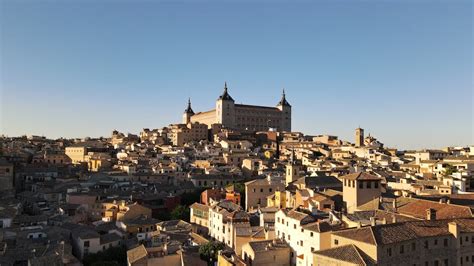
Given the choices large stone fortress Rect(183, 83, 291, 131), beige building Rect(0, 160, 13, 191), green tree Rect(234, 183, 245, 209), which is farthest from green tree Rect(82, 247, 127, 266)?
large stone fortress Rect(183, 83, 291, 131)

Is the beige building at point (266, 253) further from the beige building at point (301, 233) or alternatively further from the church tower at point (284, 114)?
the church tower at point (284, 114)

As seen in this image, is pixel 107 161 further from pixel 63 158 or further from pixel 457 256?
pixel 457 256

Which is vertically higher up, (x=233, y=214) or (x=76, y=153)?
(x=76, y=153)

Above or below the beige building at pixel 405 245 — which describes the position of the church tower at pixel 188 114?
above

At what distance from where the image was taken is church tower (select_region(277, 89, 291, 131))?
391 ft

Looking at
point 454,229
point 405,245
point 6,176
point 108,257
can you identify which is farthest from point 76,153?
point 454,229

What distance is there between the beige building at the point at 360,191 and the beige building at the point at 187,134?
62.3 metres

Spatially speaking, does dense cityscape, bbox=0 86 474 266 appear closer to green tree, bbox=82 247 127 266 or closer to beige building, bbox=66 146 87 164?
green tree, bbox=82 247 127 266

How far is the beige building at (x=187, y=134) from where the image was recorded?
90.4m

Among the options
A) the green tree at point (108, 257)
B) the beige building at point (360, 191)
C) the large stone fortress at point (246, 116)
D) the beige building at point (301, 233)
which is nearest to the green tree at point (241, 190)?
the beige building at point (360, 191)

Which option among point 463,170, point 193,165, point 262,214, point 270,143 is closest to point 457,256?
point 262,214

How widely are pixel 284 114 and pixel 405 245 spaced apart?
10099cm

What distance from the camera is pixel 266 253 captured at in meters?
24.6

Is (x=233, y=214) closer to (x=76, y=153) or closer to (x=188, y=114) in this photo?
(x=76, y=153)
